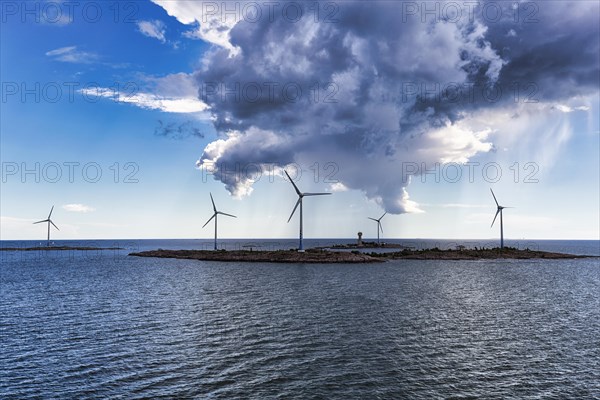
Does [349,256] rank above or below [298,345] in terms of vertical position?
below

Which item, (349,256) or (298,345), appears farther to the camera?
(349,256)

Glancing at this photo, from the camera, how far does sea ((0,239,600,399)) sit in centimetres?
2886

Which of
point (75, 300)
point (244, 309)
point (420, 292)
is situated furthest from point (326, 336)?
point (75, 300)

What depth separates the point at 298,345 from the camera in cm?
3878

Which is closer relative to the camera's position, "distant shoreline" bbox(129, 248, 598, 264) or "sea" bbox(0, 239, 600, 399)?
"sea" bbox(0, 239, 600, 399)

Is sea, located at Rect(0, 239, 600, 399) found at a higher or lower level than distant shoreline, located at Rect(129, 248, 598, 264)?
higher

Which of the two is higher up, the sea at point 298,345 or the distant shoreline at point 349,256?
the sea at point 298,345

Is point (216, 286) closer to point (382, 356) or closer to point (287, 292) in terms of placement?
point (287, 292)

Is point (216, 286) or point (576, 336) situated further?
point (216, 286)

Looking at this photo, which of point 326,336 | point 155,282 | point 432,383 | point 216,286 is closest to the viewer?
point 432,383

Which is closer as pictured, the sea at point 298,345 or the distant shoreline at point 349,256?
the sea at point 298,345

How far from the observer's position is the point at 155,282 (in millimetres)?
93438

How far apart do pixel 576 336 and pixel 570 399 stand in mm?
20019

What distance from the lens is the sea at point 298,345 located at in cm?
2886
